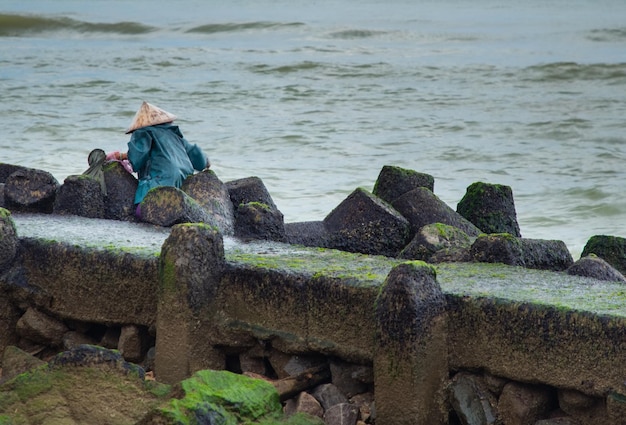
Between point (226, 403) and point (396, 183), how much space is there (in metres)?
2.91

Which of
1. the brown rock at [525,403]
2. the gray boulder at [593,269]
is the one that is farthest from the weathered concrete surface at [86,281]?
the gray boulder at [593,269]

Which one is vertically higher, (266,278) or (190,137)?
(266,278)

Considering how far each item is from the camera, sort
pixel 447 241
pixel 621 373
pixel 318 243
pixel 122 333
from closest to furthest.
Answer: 1. pixel 621 373
2. pixel 122 333
3. pixel 447 241
4. pixel 318 243

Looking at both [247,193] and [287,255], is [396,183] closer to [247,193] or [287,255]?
[247,193]

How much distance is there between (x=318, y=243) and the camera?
6.52 meters

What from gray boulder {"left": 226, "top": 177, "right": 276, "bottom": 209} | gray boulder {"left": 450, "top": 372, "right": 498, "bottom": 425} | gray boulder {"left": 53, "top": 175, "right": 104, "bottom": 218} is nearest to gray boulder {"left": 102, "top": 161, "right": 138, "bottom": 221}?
gray boulder {"left": 53, "top": 175, "right": 104, "bottom": 218}

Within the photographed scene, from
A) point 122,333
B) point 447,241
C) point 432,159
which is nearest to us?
point 122,333

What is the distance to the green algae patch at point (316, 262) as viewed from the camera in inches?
189

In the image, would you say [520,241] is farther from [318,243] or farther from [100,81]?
[100,81]

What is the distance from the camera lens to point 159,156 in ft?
23.1

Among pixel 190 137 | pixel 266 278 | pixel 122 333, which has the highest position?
pixel 266 278

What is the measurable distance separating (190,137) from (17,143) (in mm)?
2511

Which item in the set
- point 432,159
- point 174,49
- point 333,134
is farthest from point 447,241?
point 174,49

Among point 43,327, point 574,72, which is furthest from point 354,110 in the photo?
point 43,327
